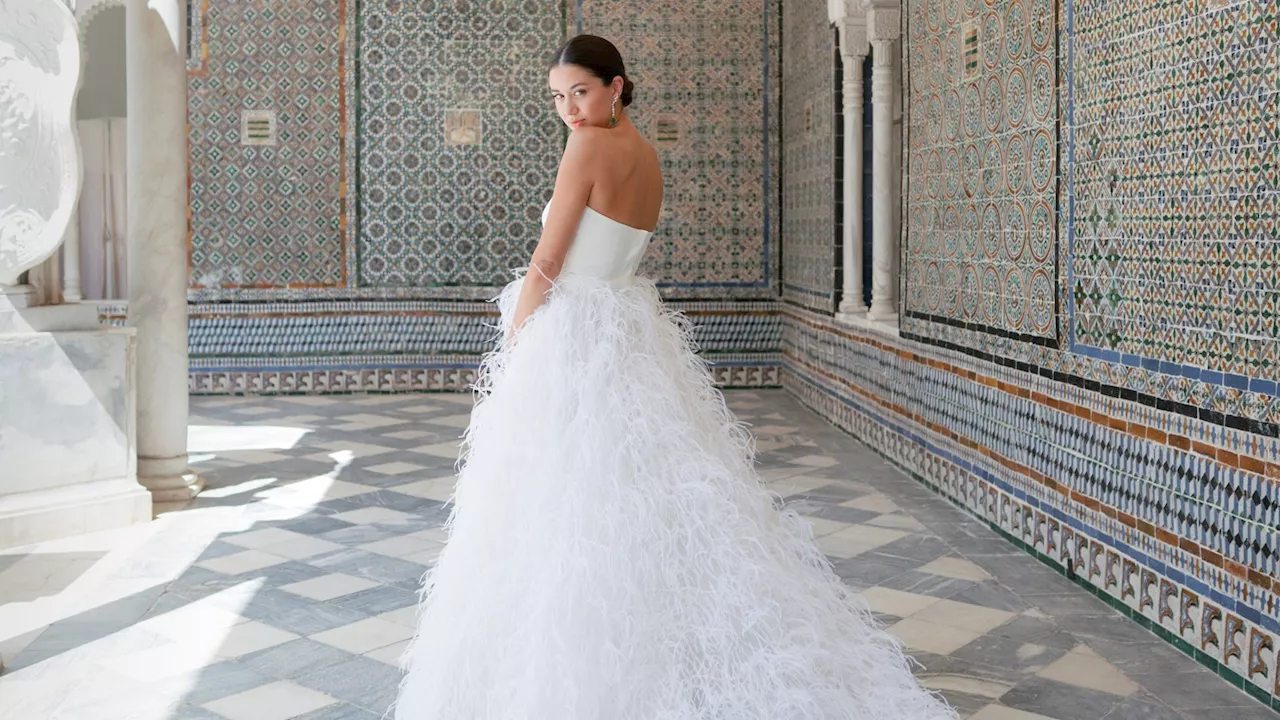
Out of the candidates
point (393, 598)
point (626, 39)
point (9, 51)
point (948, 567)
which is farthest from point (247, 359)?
point (948, 567)

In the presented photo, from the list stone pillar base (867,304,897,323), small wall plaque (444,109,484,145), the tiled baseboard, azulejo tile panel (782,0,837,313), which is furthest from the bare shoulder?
small wall plaque (444,109,484,145)

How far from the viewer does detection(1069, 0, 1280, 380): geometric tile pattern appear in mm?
3062

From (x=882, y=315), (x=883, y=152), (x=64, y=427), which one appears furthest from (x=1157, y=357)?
(x=64, y=427)

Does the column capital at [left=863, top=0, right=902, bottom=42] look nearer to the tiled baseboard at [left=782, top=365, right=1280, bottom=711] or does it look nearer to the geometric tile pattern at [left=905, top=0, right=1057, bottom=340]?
the geometric tile pattern at [left=905, top=0, right=1057, bottom=340]

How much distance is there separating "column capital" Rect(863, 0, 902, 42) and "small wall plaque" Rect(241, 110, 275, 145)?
14.9 ft

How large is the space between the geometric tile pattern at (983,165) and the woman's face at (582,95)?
223 centimetres

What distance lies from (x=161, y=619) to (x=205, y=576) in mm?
484

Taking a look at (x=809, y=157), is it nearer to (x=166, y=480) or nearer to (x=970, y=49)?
(x=970, y=49)

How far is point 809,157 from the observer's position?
831 centimetres

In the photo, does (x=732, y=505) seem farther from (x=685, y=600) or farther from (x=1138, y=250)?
(x=1138, y=250)

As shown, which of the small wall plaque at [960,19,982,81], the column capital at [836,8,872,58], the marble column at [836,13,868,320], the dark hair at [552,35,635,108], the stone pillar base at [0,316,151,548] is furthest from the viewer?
the marble column at [836,13,868,320]

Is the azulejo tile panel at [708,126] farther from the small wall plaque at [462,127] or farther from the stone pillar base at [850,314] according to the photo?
the stone pillar base at [850,314]

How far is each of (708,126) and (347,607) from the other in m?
6.07

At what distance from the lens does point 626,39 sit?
912cm
